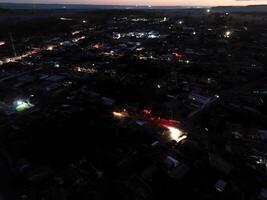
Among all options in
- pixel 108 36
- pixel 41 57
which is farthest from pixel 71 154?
pixel 108 36

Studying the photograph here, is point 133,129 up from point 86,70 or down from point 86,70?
up

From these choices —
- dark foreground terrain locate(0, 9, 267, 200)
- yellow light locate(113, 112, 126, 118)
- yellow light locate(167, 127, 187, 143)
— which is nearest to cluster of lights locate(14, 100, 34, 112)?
dark foreground terrain locate(0, 9, 267, 200)

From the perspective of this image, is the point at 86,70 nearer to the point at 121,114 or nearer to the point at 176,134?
the point at 121,114

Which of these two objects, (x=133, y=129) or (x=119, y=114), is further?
(x=119, y=114)

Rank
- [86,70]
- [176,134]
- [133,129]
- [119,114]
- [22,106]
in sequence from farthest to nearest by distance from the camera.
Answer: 1. [86,70]
2. [22,106]
3. [119,114]
4. [133,129]
5. [176,134]

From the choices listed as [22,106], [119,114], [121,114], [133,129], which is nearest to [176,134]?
[133,129]

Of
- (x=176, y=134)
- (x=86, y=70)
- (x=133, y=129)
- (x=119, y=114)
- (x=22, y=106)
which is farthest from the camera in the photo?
(x=86, y=70)

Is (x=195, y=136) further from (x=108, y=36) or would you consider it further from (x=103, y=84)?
(x=108, y=36)

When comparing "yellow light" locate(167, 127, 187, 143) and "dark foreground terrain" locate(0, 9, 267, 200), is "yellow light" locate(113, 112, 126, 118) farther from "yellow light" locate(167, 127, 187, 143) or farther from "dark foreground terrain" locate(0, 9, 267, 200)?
"yellow light" locate(167, 127, 187, 143)
